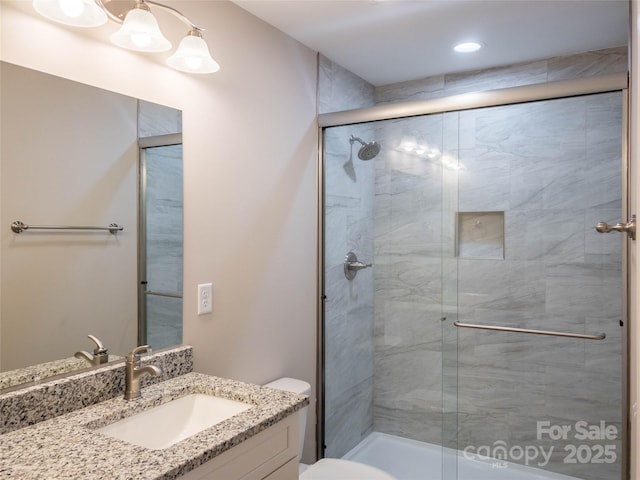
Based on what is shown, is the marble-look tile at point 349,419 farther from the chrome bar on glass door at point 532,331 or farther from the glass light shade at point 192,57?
the glass light shade at point 192,57

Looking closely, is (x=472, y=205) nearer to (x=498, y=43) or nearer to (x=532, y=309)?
(x=532, y=309)

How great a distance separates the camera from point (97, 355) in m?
1.55

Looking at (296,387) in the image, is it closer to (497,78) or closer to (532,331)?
(532,331)

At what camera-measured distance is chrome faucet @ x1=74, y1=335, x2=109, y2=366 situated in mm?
1525

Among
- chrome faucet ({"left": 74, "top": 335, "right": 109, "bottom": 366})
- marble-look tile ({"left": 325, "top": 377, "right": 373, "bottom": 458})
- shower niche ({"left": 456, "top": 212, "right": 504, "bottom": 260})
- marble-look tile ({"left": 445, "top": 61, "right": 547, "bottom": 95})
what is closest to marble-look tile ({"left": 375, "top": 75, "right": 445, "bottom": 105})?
marble-look tile ({"left": 445, "top": 61, "right": 547, "bottom": 95})

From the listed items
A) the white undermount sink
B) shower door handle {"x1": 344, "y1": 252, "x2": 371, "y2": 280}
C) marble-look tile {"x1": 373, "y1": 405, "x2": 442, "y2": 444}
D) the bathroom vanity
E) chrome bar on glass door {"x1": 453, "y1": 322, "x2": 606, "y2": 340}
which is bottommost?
marble-look tile {"x1": 373, "y1": 405, "x2": 442, "y2": 444}

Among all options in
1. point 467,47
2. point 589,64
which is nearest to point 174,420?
point 467,47

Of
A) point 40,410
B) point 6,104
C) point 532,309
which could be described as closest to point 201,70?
point 6,104

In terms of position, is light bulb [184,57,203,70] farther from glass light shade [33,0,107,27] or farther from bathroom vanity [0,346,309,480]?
bathroom vanity [0,346,309,480]

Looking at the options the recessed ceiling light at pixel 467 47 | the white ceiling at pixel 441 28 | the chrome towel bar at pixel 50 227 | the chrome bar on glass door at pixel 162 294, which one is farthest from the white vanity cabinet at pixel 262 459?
the recessed ceiling light at pixel 467 47

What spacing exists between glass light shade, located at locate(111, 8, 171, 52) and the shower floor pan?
96.3 inches

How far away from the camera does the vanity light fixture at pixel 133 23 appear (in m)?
1.34

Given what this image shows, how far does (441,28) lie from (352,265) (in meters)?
1.37

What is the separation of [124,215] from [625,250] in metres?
2.08
